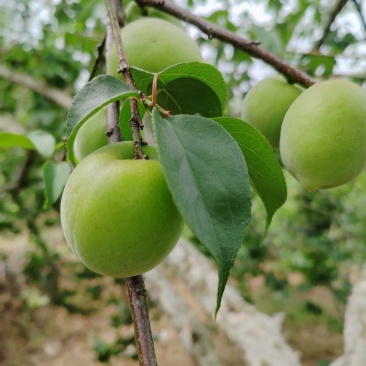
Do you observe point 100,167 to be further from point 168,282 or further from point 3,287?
point 3,287

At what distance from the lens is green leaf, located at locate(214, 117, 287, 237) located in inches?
21.7

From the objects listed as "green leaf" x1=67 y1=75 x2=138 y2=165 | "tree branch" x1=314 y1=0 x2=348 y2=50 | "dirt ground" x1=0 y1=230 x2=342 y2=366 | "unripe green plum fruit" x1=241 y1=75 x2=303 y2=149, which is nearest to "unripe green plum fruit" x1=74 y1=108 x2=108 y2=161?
"green leaf" x1=67 y1=75 x2=138 y2=165

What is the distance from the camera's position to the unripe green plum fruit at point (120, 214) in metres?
0.47

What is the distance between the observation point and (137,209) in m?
0.46

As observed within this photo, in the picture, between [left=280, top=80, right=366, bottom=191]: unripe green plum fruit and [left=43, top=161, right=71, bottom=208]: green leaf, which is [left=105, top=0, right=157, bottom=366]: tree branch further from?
[left=43, top=161, right=71, bottom=208]: green leaf

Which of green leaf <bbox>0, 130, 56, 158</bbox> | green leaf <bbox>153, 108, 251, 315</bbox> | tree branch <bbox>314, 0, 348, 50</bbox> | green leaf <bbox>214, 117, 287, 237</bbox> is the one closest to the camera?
green leaf <bbox>153, 108, 251, 315</bbox>

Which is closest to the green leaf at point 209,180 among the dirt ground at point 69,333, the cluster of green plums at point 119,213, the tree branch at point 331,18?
the cluster of green plums at point 119,213

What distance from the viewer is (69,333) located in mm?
3475

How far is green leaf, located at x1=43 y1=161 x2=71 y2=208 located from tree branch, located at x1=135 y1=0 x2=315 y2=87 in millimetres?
442

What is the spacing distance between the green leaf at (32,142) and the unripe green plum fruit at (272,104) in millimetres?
582

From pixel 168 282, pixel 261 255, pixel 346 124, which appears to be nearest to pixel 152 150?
pixel 346 124

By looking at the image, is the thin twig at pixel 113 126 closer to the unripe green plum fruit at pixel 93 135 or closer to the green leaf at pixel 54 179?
the unripe green plum fruit at pixel 93 135

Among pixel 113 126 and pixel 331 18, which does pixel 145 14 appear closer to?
pixel 113 126

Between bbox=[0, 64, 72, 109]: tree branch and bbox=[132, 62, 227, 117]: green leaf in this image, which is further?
bbox=[0, 64, 72, 109]: tree branch
